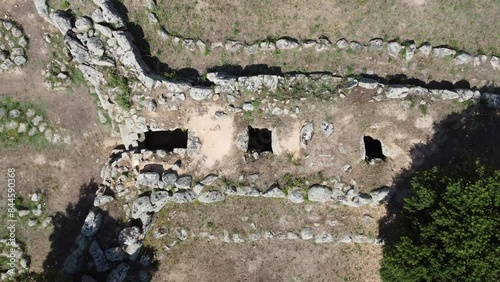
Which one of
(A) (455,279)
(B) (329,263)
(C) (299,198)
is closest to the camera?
(A) (455,279)

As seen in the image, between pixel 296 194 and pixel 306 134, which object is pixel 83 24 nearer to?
pixel 306 134

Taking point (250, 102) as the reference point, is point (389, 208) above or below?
below

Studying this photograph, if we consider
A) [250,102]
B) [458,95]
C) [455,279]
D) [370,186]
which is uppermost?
[458,95]

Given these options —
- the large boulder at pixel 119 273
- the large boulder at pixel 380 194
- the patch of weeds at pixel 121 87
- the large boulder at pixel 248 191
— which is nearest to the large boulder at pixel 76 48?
the patch of weeds at pixel 121 87

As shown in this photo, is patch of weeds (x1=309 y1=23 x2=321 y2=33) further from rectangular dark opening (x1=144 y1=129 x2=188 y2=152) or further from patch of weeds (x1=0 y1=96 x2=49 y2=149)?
patch of weeds (x1=0 y1=96 x2=49 y2=149)

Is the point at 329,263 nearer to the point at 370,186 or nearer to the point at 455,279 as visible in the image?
the point at 370,186

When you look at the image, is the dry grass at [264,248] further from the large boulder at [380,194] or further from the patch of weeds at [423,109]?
the patch of weeds at [423,109]

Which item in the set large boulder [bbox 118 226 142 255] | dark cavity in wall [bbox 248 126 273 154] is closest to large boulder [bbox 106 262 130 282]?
large boulder [bbox 118 226 142 255]

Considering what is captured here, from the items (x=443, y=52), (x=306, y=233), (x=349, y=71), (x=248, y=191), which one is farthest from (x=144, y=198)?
(x=443, y=52)

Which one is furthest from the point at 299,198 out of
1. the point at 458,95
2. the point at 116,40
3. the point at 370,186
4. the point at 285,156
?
the point at 116,40
